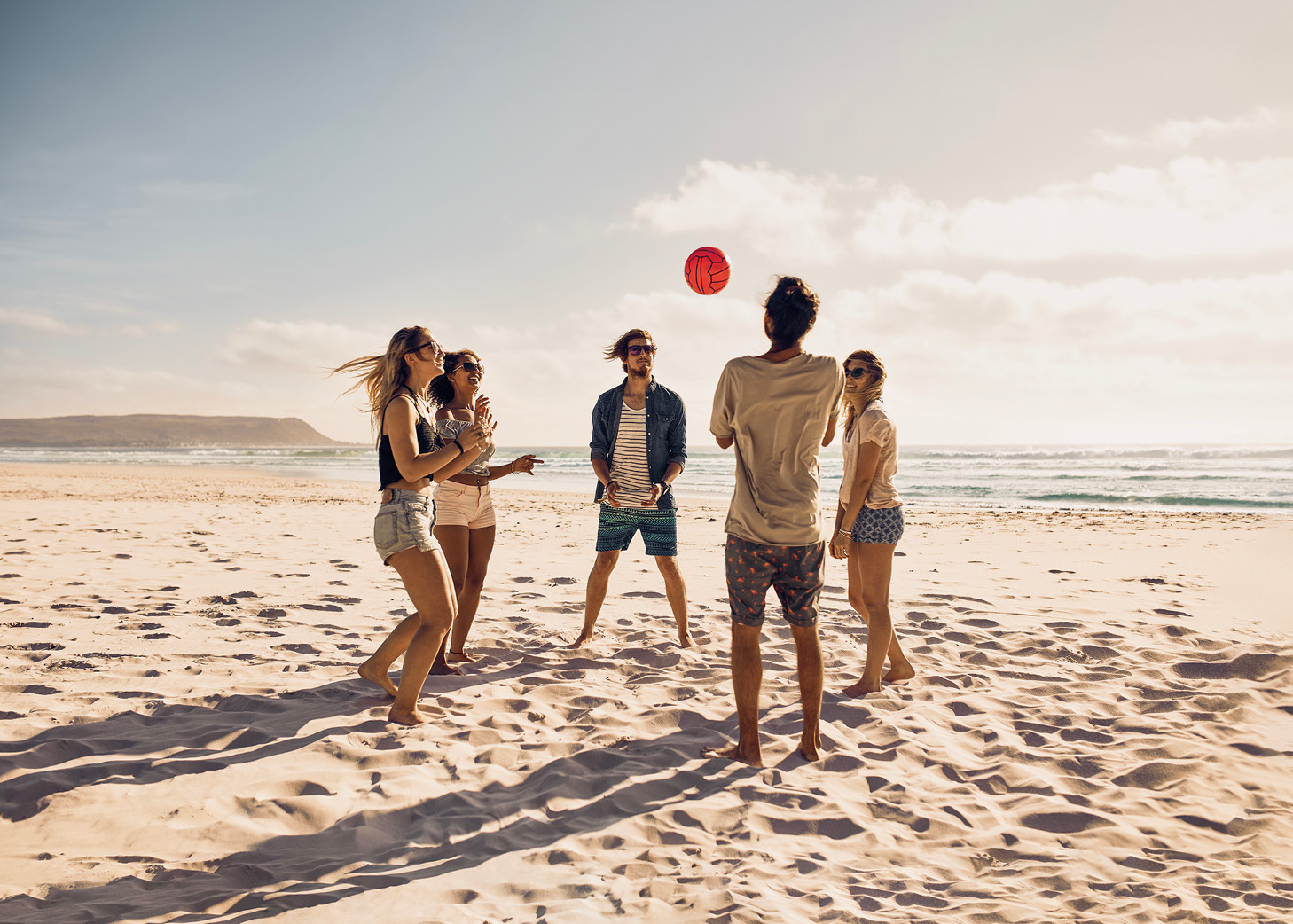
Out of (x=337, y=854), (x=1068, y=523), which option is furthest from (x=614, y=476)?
(x=1068, y=523)

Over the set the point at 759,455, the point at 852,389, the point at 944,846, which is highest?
the point at 852,389

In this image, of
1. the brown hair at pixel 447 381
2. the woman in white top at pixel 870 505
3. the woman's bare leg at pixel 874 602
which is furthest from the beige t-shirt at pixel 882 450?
the brown hair at pixel 447 381

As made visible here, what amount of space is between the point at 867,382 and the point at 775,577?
1.50 m

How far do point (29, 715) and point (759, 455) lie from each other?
12.5ft

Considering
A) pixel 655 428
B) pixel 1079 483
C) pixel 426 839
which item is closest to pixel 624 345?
pixel 655 428

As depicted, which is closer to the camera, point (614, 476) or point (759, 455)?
point (759, 455)

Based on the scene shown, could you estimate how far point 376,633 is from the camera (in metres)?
5.11

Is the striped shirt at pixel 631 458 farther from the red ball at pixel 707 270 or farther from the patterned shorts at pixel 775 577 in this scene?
the patterned shorts at pixel 775 577

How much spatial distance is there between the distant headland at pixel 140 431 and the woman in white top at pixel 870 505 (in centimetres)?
14926

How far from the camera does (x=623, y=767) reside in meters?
3.13

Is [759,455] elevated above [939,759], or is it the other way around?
[759,455]

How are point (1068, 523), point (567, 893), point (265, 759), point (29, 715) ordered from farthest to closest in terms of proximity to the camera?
point (1068, 523) → point (29, 715) → point (265, 759) → point (567, 893)

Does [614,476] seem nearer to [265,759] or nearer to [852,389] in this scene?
[852,389]

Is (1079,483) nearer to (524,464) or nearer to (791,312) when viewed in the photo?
(524,464)
